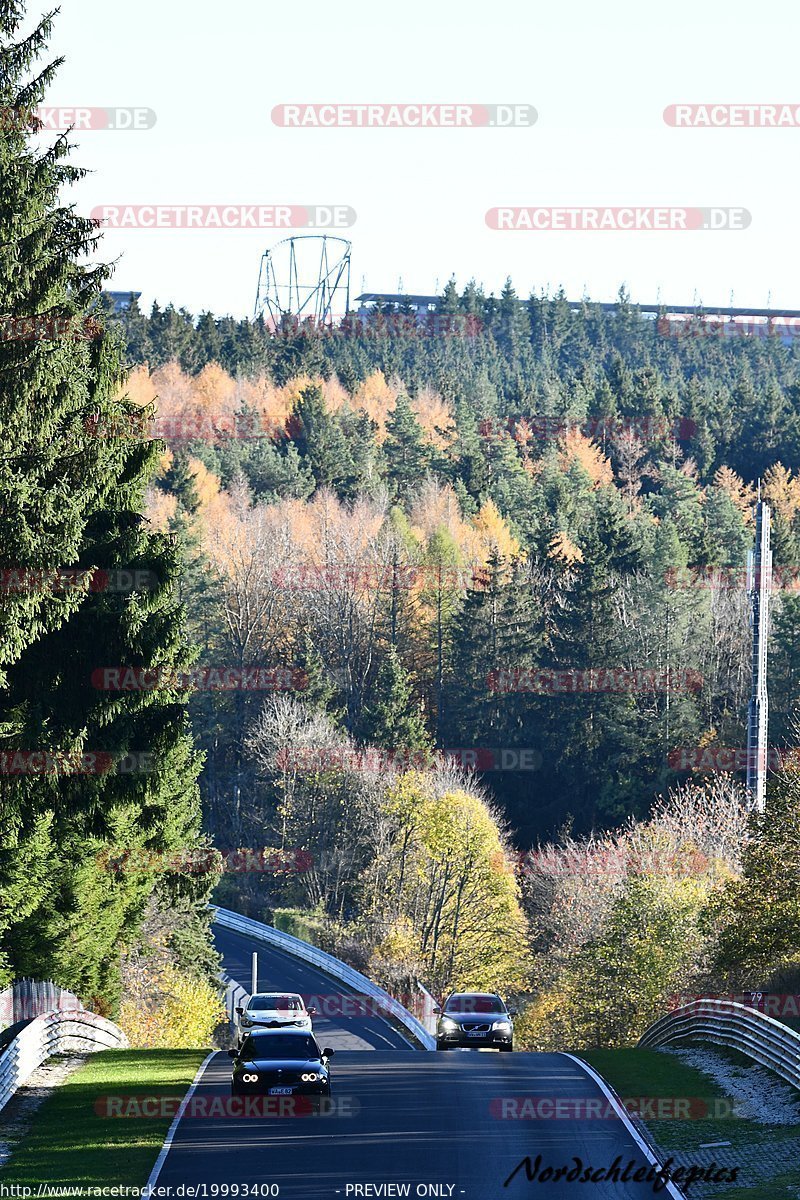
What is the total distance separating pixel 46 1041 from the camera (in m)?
26.5

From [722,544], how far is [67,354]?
86997 millimetres

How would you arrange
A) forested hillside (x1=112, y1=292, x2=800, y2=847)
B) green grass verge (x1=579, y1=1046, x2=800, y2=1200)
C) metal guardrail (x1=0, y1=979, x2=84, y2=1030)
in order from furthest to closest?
forested hillside (x1=112, y1=292, x2=800, y2=847) < metal guardrail (x1=0, y1=979, x2=84, y2=1030) < green grass verge (x1=579, y1=1046, x2=800, y2=1200)

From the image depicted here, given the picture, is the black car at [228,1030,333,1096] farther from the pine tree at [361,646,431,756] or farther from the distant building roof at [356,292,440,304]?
the distant building roof at [356,292,440,304]

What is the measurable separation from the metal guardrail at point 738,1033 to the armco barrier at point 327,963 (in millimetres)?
21625

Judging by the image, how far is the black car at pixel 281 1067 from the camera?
22781 millimetres

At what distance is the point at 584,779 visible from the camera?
90.6 meters

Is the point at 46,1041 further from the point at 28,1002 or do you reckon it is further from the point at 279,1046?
the point at 279,1046

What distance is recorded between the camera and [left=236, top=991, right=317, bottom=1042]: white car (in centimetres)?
3170

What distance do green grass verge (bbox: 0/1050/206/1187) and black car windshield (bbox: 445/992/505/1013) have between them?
29.0 feet

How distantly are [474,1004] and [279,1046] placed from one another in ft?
41.3

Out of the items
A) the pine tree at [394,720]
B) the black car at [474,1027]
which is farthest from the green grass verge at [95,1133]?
the pine tree at [394,720]

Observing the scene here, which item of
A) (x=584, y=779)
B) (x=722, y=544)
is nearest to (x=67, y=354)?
(x=584, y=779)

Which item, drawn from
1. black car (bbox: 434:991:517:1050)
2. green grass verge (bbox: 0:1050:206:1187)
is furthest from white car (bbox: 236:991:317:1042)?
green grass verge (bbox: 0:1050:206:1187)

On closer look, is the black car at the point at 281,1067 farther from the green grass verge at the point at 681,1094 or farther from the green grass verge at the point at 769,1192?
the green grass verge at the point at 769,1192
